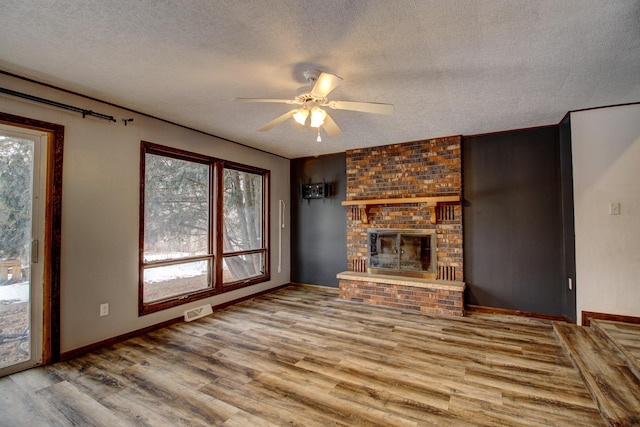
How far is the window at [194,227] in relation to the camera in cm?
371

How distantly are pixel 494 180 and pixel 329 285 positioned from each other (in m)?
3.21

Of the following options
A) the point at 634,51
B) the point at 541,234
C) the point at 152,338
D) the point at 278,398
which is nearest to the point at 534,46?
the point at 634,51

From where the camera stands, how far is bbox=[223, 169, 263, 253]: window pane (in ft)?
15.7

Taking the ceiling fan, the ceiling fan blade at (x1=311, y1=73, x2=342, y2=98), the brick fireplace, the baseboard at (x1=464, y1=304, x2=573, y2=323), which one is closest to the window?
the brick fireplace

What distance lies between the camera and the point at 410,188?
4793 mm

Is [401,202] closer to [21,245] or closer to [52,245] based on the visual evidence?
[52,245]

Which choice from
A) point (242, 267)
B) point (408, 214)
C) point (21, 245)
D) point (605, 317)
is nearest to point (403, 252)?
point (408, 214)

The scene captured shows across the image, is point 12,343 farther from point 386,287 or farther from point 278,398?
point 386,287

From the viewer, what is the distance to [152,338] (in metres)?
3.39

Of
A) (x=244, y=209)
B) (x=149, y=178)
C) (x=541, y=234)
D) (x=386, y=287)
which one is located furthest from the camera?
(x=244, y=209)

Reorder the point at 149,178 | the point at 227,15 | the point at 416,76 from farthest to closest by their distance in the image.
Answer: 1. the point at 149,178
2. the point at 416,76
3. the point at 227,15

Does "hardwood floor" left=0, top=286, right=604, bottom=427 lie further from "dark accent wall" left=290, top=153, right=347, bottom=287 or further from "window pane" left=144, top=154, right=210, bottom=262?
"dark accent wall" left=290, top=153, right=347, bottom=287

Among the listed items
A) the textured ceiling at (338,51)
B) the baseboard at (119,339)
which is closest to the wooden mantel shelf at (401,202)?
the textured ceiling at (338,51)

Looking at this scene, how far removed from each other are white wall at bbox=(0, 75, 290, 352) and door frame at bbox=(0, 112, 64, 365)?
5 cm
